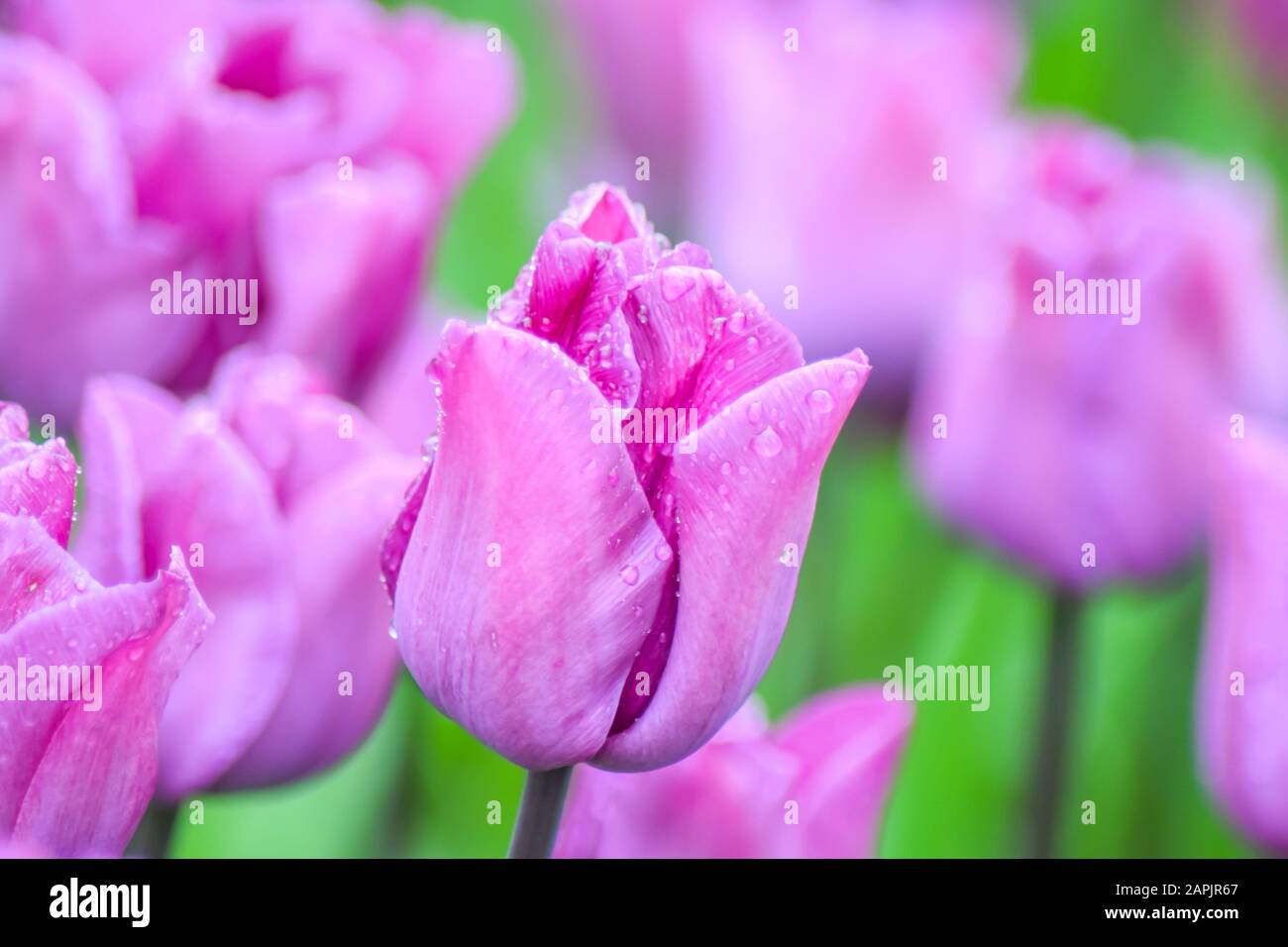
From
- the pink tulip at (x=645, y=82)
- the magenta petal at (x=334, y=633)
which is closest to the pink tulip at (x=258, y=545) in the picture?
the magenta petal at (x=334, y=633)

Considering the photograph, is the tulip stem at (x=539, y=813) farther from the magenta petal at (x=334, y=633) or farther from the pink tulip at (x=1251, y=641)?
the pink tulip at (x=1251, y=641)

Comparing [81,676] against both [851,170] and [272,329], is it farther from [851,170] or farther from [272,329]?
[851,170]

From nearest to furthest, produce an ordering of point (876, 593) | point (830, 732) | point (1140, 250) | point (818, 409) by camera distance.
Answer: point (818, 409)
point (830, 732)
point (1140, 250)
point (876, 593)

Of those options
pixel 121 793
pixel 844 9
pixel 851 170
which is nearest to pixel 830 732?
pixel 121 793

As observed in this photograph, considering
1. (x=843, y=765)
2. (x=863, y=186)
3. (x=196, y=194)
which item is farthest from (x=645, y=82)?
(x=843, y=765)

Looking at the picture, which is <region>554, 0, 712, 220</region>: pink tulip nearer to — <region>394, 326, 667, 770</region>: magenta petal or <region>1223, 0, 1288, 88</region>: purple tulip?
<region>1223, 0, 1288, 88</region>: purple tulip

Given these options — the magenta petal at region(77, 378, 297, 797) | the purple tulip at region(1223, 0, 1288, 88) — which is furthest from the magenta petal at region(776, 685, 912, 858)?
the purple tulip at region(1223, 0, 1288, 88)
